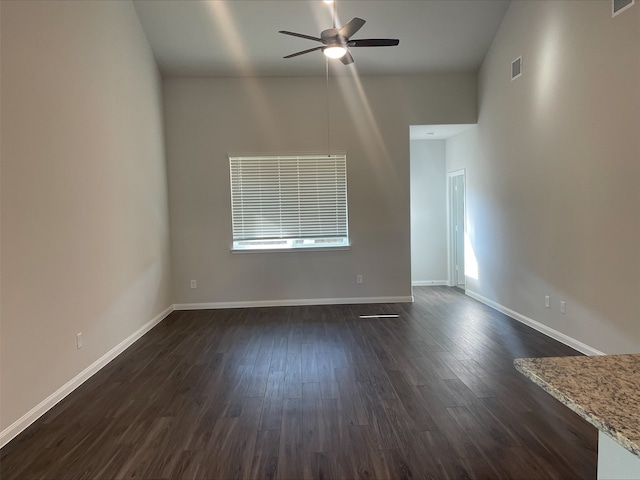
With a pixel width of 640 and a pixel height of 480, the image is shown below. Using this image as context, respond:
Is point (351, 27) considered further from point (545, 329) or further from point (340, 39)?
point (545, 329)

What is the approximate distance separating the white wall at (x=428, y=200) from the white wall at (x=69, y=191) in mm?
4582

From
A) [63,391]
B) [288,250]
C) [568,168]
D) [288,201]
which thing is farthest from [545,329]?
[63,391]

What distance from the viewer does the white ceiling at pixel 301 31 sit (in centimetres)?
473

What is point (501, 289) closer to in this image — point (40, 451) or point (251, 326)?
point (251, 326)

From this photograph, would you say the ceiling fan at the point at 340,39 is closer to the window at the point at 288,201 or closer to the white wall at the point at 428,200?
the window at the point at 288,201

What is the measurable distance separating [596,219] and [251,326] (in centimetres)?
382

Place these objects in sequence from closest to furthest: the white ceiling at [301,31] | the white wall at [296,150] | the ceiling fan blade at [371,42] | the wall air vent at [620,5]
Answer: the wall air vent at [620,5] → the ceiling fan blade at [371,42] → the white ceiling at [301,31] → the white wall at [296,150]

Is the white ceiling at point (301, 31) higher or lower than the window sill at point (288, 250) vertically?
higher

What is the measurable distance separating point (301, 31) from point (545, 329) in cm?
463

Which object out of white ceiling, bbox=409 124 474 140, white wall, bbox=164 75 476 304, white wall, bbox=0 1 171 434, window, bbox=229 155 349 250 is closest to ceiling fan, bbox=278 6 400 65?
white wall, bbox=0 1 171 434

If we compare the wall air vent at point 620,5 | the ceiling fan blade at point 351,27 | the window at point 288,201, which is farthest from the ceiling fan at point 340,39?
the window at point 288,201

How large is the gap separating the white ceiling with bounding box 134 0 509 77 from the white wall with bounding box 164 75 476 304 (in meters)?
0.24

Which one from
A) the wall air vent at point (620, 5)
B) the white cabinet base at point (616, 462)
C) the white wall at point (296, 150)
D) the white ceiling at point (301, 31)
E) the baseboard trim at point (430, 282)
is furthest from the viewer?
the baseboard trim at point (430, 282)

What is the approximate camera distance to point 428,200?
7230mm
